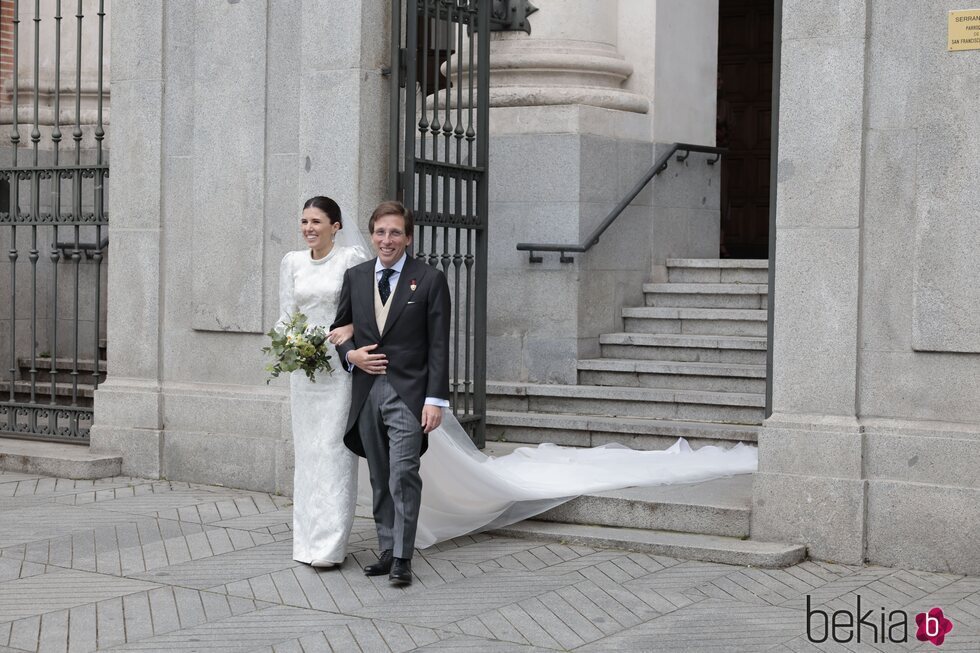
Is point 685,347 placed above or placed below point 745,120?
below

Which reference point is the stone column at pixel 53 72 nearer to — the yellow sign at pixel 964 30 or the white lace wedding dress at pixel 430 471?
the white lace wedding dress at pixel 430 471

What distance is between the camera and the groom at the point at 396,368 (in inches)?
273

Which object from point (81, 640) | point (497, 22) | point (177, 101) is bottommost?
point (81, 640)

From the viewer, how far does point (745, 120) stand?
15.7 metres

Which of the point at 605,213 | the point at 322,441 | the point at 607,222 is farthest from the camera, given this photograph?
the point at 605,213

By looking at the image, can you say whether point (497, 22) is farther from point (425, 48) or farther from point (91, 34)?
point (91, 34)

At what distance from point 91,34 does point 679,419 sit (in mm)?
7445

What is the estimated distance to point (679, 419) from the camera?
9.93 metres

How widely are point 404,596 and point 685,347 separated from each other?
4.47m

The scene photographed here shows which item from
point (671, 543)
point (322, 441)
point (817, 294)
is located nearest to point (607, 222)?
point (817, 294)

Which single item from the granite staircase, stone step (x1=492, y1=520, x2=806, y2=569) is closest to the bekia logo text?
stone step (x1=492, y1=520, x2=806, y2=569)

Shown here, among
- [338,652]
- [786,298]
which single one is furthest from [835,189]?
[338,652]

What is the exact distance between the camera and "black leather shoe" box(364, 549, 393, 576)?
Result: 7008mm

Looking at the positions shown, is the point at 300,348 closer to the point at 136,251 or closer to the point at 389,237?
the point at 389,237
